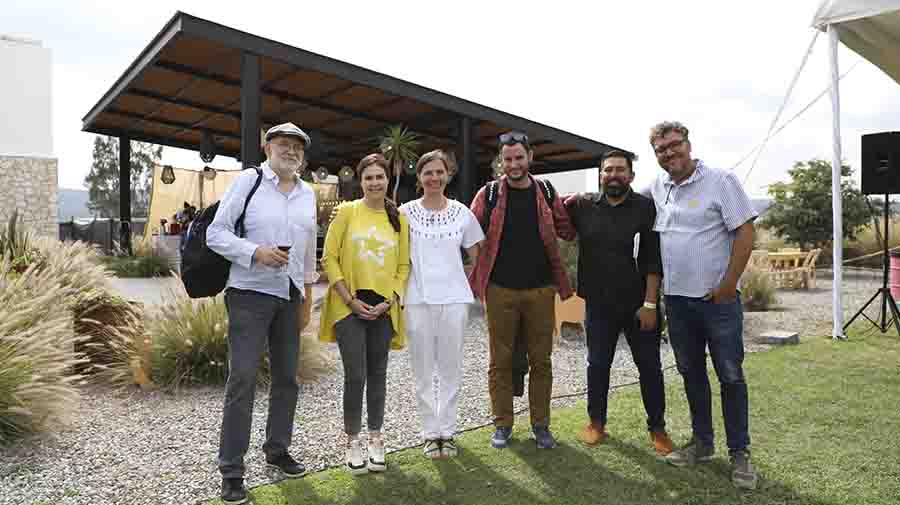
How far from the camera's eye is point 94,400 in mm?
4688

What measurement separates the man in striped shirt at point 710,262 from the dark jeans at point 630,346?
0.23 metres

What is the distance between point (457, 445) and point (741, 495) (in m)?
1.48

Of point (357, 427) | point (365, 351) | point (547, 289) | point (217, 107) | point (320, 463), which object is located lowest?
point (320, 463)

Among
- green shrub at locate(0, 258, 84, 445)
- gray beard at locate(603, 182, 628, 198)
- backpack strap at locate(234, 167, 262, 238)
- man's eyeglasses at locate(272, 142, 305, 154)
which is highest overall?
man's eyeglasses at locate(272, 142, 305, 154)

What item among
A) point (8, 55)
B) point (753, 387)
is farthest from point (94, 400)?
point (8, 55)

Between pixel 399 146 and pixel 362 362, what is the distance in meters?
10.1

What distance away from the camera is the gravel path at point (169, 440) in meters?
3.10

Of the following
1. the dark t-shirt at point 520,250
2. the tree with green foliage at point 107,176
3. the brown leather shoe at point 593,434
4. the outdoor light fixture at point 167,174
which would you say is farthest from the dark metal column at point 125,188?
the tree with green foliage at point 107,176

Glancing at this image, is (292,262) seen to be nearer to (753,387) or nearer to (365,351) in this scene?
(365,351)

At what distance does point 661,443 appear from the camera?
3492 mm

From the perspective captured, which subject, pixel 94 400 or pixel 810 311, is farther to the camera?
pixel 810 311

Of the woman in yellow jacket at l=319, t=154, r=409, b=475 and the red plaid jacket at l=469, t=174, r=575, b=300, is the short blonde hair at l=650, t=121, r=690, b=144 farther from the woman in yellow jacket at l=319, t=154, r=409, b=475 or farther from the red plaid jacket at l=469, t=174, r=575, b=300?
the woman in yellow jacket at l=319, t=154, r=409, b=475

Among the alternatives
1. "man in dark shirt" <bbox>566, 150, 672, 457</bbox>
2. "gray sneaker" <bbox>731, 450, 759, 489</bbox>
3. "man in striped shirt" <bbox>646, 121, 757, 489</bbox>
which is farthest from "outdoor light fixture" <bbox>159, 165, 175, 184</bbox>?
"gray sneaker" <bbox>731, 450, 759, 489</bbox>

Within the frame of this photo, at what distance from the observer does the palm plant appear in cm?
1280
